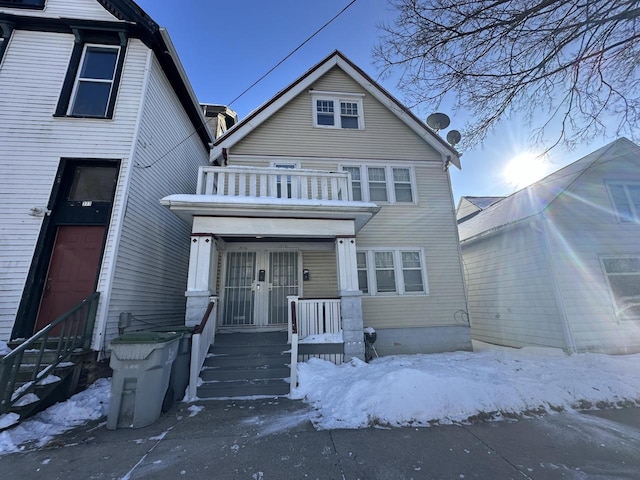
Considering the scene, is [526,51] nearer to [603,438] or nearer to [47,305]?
[603,438]

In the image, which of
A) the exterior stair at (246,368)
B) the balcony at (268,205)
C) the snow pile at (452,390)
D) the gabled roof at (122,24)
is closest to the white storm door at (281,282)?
the exterior stair at (246,368)

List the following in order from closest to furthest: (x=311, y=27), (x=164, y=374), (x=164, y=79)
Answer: (x=164, y=374) → (x=311, y=27) → (x=164, y=79)

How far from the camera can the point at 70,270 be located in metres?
5.59

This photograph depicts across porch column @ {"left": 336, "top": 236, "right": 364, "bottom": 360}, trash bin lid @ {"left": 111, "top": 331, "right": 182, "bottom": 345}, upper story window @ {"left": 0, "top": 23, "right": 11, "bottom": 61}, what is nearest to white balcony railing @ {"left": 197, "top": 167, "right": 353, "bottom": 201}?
porch column @ {"left": 336, "top": 236, "right": 364, "bottom": 360}

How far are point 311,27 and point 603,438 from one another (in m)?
8.43

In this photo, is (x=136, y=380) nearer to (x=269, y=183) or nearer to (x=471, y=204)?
(x=269, y=183)

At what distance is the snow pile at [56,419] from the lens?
3.36 meters

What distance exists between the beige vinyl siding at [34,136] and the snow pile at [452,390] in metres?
5.24

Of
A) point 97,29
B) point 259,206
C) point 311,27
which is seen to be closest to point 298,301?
point 259,206

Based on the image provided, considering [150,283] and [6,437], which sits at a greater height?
[150,283]

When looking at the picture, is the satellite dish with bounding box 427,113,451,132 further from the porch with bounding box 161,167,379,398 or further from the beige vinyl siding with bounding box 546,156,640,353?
the porch with bounding box 161,167,379,398

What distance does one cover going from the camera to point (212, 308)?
19.5 feet

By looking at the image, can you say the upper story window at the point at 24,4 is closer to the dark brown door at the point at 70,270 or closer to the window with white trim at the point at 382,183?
the dark brown door at the point at 70,270

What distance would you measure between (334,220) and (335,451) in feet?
15.2
